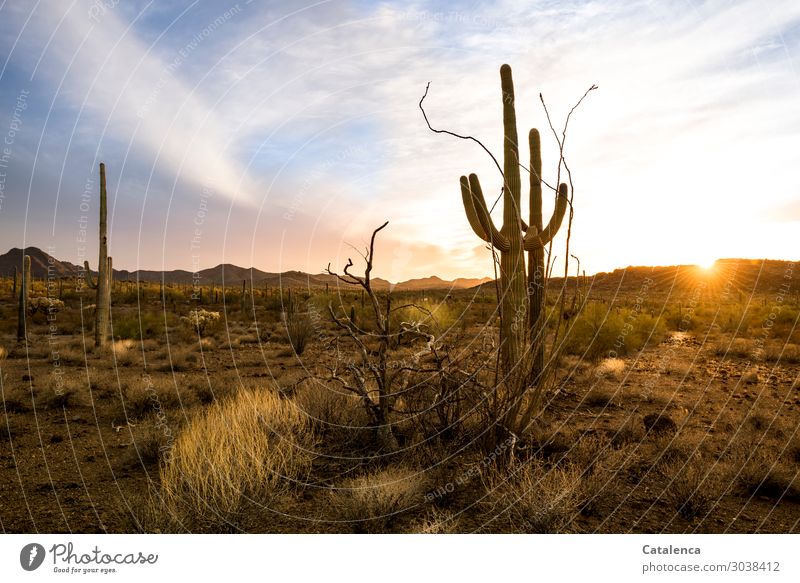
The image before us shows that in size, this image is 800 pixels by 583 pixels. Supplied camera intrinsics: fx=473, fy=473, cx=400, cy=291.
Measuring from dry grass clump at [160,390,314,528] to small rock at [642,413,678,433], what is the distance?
212 inches

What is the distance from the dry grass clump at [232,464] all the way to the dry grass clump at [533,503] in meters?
2.28

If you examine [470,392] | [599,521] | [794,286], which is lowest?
[599,521]

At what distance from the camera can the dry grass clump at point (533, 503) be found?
4574 millimetres

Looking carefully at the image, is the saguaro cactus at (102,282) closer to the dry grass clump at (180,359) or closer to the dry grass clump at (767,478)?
the dry grass clump at (180,359)

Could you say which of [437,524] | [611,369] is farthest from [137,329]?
[437,524]

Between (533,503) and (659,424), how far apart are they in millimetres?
4214

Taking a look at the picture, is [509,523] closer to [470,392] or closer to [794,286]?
[470,392]

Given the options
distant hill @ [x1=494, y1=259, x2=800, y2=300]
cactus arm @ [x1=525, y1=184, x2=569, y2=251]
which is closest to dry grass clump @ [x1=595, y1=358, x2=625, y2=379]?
cactus arm @ [x1=525, y1=184, x2=569, y2=251]

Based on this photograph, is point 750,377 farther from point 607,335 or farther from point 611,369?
point 607,335

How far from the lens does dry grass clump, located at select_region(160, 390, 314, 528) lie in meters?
4.79

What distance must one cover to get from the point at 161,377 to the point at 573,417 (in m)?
9.60

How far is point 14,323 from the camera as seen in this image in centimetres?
2186

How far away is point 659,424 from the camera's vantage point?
25.3 feet
